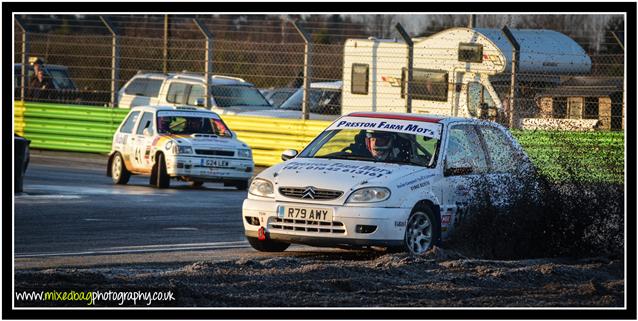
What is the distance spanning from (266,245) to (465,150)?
214 cm

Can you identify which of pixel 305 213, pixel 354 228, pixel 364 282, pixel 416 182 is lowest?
pixel 364 282

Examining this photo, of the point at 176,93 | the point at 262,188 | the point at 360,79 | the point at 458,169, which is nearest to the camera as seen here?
the point at 262,188

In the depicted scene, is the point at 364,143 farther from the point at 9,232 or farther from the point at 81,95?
the point at 81,95

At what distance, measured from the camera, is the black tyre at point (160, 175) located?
819 inches

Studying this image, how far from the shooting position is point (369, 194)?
11703mm

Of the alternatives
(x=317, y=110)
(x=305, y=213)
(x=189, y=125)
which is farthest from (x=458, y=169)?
(x=317, y=110)

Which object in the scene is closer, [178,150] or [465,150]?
[465,150]

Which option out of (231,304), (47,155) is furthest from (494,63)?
(231,304)

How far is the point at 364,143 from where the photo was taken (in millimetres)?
12742

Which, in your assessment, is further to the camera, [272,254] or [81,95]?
[81,95]

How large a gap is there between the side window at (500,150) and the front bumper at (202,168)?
8.26m

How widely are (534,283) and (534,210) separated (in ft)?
7.11

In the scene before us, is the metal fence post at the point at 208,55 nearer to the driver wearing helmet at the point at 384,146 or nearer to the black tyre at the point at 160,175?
the black tyre at the point at 160,175

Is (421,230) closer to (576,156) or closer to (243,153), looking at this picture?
(576,156)
